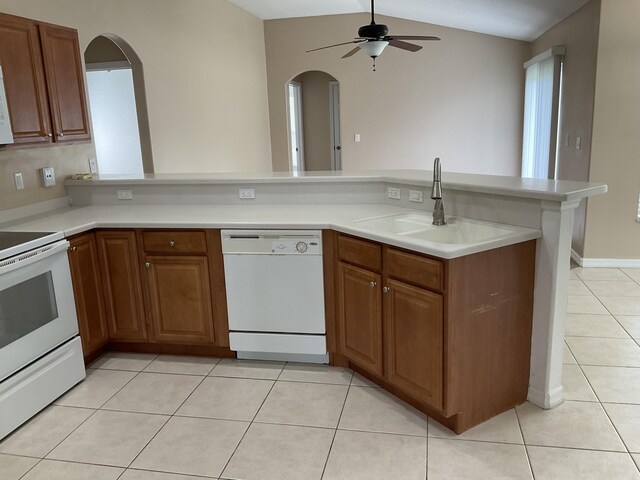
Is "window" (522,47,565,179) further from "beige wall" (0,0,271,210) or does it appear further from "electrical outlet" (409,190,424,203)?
"beige wall" (0,0,271,210)

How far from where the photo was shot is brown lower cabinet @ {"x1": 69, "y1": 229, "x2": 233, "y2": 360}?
9.74ft

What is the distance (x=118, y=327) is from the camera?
319cm

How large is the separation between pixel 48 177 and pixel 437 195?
8.55 ft

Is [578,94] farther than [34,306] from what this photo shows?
Yes

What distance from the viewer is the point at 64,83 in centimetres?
311

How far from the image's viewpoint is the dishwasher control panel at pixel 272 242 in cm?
280

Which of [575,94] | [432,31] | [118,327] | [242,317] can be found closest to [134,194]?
[118,327]

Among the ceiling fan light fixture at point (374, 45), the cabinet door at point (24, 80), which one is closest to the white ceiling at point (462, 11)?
the ceiling fan light fixture at point (374, 45)

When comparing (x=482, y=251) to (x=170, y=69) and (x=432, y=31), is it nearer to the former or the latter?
(x=170, y=69)

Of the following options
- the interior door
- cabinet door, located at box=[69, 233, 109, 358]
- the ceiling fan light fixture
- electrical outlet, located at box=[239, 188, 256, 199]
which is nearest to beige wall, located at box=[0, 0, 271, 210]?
cabinet door, located at box=[69, 233, 109, 358]

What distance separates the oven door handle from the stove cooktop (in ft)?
0.06

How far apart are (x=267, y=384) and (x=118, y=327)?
41.9 inches

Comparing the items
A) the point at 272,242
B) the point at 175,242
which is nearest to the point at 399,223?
the point at 272,242

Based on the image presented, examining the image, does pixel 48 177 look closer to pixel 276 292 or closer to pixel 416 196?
pixel 276 292
